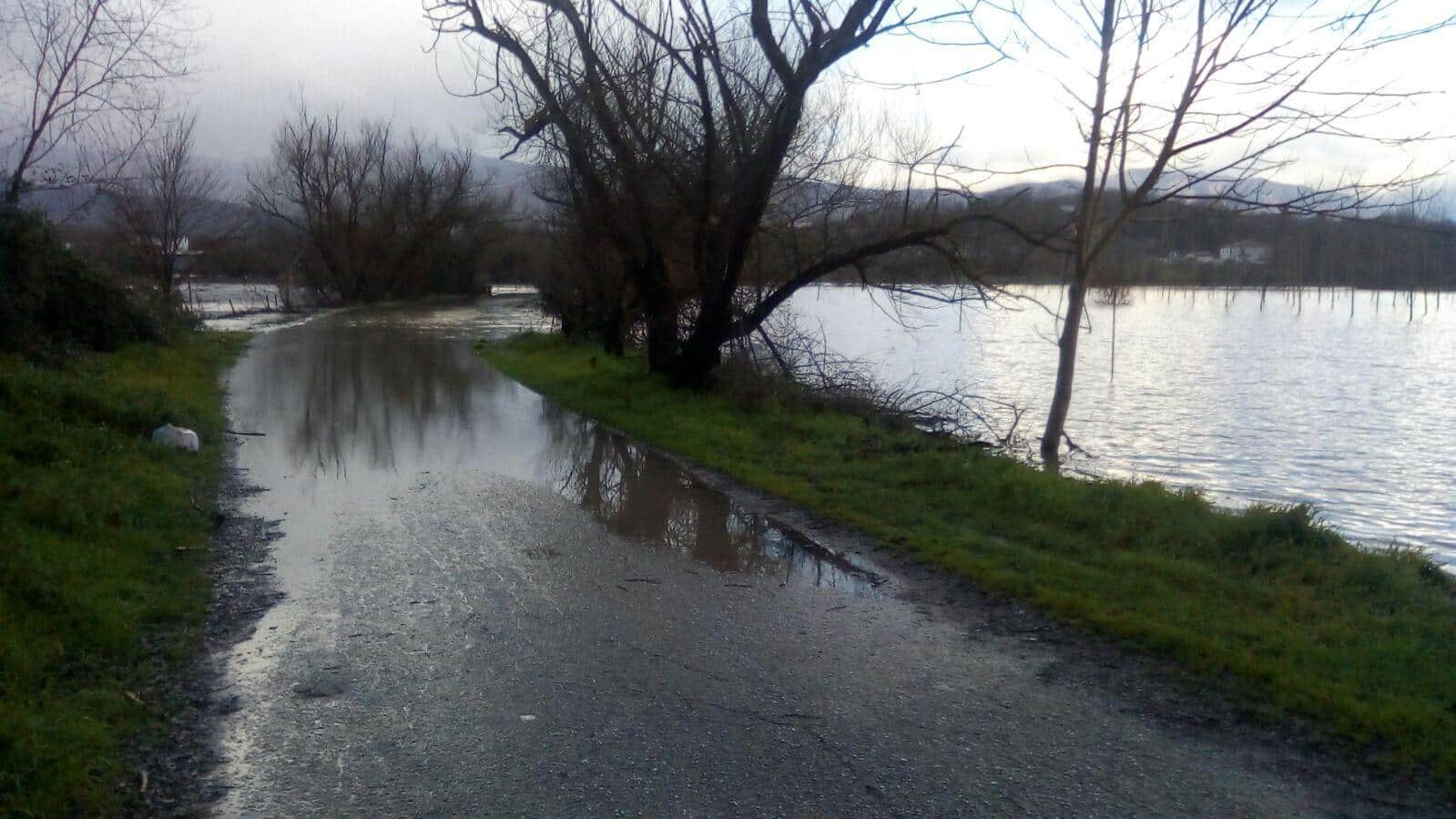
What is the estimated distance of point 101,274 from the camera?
18875 mm

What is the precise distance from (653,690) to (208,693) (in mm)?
2186

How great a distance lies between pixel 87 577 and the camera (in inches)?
257

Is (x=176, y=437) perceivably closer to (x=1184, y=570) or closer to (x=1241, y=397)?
(x=1184, y=570)

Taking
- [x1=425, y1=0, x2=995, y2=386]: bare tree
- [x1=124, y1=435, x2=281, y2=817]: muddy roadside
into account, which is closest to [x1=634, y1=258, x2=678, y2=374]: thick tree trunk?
[x1=425, y1=0, x2=995, y2=386]: bare tree

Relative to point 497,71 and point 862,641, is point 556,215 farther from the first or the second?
point 862,641

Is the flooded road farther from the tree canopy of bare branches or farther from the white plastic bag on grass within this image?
the tree canopy of bare branches

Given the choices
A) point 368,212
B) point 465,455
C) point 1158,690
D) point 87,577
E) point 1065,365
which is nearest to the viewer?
point 1158,690

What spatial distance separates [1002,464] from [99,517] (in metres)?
8.02

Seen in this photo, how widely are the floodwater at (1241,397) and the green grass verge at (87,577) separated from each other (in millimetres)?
10457

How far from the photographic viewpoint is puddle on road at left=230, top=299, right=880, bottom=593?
339 inches

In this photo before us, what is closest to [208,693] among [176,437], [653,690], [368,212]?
[653,690]

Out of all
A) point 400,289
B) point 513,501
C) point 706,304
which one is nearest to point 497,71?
point 706,304

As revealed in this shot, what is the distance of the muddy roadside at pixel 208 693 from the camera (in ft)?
14.0

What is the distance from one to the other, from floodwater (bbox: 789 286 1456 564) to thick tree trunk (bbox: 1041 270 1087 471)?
101 cm
